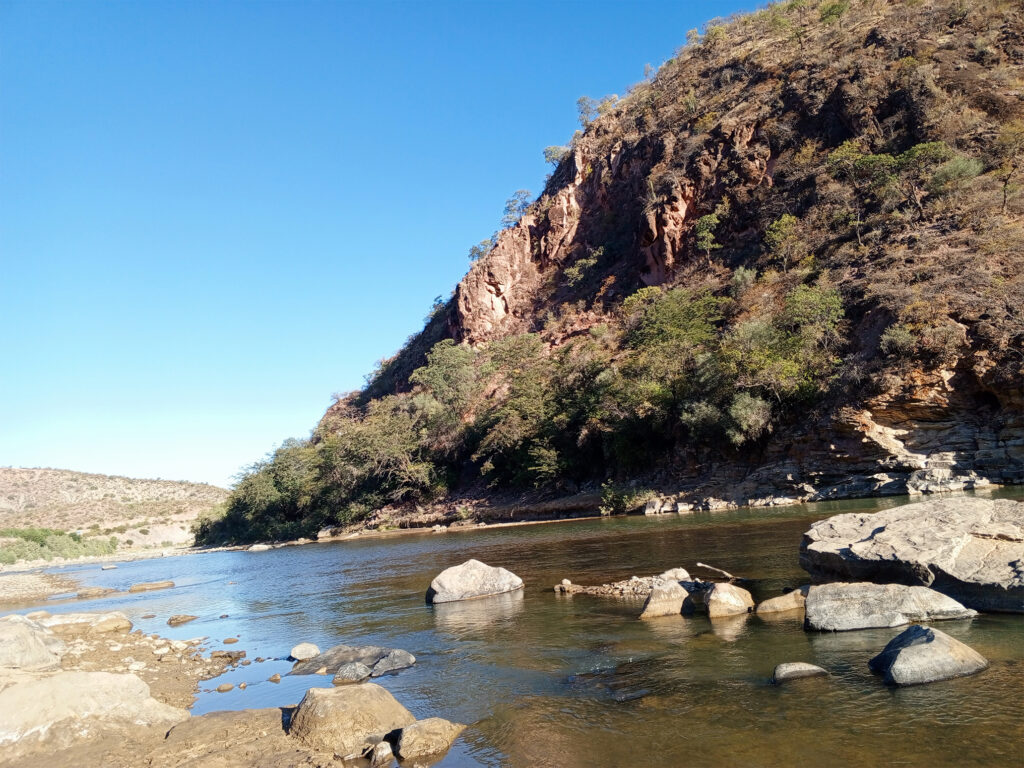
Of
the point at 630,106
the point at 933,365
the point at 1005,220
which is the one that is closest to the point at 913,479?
the point at 933,365

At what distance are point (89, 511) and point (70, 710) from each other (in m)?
105

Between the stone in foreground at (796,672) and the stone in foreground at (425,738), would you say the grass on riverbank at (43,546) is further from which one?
the stone in foreground at (796,672)

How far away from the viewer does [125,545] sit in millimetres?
74500

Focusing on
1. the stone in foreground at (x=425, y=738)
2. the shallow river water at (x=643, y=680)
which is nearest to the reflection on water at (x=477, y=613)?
the shallow river water at (x=643, y=680)

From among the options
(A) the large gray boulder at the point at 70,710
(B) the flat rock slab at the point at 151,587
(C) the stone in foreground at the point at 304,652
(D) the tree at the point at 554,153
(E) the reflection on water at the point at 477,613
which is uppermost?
(D) the tree at the point at 554,153

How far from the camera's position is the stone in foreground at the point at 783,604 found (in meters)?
10.5

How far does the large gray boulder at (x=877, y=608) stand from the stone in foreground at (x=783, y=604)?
50.2 inches

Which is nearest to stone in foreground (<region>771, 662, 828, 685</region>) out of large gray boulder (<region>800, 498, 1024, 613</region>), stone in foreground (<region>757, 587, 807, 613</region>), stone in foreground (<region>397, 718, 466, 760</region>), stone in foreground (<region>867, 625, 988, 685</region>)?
stone in foreground (<region>867, 625, 988, 685</region>)

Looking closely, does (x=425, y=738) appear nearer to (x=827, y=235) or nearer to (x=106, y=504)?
(x=827, y=235)

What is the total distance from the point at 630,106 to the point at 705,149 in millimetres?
21732

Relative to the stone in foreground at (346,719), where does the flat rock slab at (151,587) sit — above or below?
below

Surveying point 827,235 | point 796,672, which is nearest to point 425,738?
point 796,672

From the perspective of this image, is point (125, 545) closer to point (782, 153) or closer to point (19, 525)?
point (19, 525)

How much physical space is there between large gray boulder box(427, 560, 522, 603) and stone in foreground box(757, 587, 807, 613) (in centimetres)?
665
